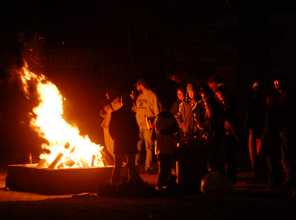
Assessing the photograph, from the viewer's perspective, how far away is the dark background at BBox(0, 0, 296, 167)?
20.8 meters

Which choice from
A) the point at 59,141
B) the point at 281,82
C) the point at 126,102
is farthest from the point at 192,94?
the point at 59,141

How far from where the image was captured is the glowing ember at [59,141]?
42.5 ft

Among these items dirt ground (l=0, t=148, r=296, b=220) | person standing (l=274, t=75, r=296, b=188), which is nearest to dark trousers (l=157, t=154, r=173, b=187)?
dirt ground (l=0, t=148, r=296, b=220)

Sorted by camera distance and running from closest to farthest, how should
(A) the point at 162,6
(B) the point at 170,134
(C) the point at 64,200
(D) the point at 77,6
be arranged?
(C) the point at 64,200 < (B) the point at 170,134 < (A) the point at 162,6 < (D) the point at 77,6

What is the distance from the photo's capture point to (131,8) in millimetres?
20875

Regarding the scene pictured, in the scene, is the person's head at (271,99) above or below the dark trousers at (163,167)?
above

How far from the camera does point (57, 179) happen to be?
11.9 m

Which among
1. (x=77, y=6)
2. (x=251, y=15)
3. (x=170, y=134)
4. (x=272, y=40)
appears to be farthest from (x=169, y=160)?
(x=272, y=40)

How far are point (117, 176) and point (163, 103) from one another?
5.67ft

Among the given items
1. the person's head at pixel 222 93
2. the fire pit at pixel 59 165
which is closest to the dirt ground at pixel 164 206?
the fire pit at pixel 59 165

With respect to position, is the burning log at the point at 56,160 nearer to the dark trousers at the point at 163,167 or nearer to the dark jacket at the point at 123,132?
the dark jacket at the point at 123,132

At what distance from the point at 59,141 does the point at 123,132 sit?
2.35 metres

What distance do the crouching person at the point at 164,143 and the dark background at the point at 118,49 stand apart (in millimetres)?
7524

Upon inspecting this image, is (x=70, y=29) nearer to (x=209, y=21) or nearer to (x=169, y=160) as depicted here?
(x=209, y=21)
